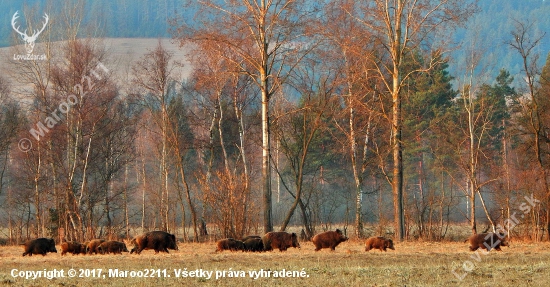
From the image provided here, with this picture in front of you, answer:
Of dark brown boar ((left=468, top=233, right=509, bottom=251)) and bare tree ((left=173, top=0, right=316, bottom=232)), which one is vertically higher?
bare tree ((left=173, top=0, right=316, bottom=232))

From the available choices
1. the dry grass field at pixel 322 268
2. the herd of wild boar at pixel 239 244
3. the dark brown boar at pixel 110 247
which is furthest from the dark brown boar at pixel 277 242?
the dark brown boar at pixel 110 247

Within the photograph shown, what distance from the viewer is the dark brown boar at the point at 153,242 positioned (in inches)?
791

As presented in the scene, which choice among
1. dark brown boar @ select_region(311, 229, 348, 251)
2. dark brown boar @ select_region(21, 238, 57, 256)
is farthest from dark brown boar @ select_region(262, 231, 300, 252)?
dark brown boar @ select_region(21, 238, 57, 256)

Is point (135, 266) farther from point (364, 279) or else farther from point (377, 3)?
point (377, 3)

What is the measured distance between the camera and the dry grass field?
12.9 m

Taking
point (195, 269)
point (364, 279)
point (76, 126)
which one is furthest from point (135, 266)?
point (76, 126)

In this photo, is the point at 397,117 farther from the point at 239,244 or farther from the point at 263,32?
the point at 239,244

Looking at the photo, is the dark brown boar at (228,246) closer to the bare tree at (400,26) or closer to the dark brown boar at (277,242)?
the dark brown boar at (277,242)

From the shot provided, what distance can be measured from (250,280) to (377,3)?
55.3 ft

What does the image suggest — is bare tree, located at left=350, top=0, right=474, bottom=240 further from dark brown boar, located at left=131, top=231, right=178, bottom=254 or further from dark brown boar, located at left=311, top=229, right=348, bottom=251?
dark brown boar, located at left=131, top=231, right=178, bottom=254

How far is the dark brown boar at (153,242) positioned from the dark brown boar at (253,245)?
2.17 meters

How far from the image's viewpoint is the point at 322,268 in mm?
14992

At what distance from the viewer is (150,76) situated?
37812 mm

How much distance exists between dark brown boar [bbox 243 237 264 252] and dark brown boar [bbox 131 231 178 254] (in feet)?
7.11
